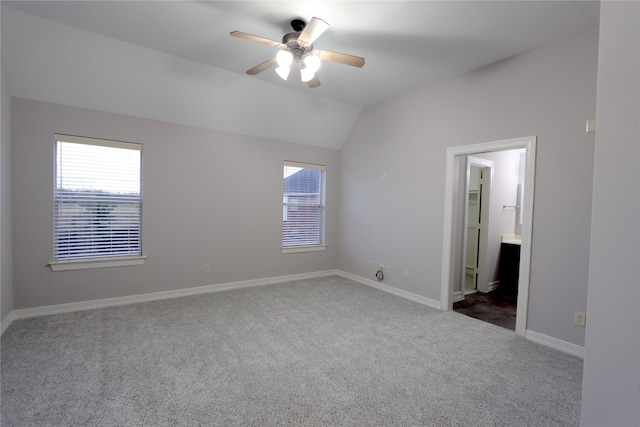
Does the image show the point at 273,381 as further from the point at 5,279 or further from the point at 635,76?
the point at 5,279

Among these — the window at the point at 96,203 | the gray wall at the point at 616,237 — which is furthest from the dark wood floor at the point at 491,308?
the window at the point at 96,203

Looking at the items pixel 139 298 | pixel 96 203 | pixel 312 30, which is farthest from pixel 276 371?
pixel 96 203

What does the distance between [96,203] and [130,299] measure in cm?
126

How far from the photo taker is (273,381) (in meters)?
2.15

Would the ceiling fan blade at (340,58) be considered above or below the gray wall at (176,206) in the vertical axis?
above

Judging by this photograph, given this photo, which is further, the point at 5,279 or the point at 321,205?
the point at 321,205

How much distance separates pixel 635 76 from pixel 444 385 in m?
2.09

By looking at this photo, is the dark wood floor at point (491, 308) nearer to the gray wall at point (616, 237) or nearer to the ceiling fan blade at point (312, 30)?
the gray wall at point (616, 237)

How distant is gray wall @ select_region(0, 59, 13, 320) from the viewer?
2.76 m

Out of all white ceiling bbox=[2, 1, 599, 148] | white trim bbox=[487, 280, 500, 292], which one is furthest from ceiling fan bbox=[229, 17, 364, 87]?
white trim bbox=[487, 280, 500, 292]

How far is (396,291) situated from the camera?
4320 millimetres

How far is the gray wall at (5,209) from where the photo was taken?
108 inches

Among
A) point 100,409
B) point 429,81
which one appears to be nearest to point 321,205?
point 429,81

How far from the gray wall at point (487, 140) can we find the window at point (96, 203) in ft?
10.9
